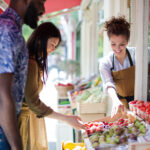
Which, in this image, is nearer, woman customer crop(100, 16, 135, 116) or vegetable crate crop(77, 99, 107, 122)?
woman customer crop(100, 16, 135, 116)

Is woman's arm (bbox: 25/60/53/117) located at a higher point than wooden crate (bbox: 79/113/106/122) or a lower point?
higher

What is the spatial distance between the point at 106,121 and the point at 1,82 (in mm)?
1539

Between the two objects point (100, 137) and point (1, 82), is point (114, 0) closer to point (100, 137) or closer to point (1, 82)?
point (100, 137)

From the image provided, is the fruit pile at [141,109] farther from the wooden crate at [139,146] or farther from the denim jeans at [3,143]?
the denim jeans at [3,143]

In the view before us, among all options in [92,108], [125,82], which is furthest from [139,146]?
[92,108]

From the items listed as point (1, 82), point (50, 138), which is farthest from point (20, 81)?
point (50, 138)

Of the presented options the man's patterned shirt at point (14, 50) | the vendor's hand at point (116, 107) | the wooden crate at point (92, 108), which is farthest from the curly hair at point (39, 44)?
the wooden crate at point (92, 108)

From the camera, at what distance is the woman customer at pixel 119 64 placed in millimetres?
2486

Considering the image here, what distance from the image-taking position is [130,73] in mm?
2670

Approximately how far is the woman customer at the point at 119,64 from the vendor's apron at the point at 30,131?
3.13 feet

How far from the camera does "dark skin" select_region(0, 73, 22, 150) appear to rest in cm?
105

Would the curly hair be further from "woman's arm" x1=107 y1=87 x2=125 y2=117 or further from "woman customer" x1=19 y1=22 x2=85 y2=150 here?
"woman's arm" x1=107 y1=87 x2=125 y2=117

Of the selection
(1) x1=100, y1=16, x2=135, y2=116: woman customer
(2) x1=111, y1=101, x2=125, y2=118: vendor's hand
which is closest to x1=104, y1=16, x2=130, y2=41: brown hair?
(1) x1=100, y1=16, x2=135, y2=116: woman customer

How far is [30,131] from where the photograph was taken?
68.6 inches
